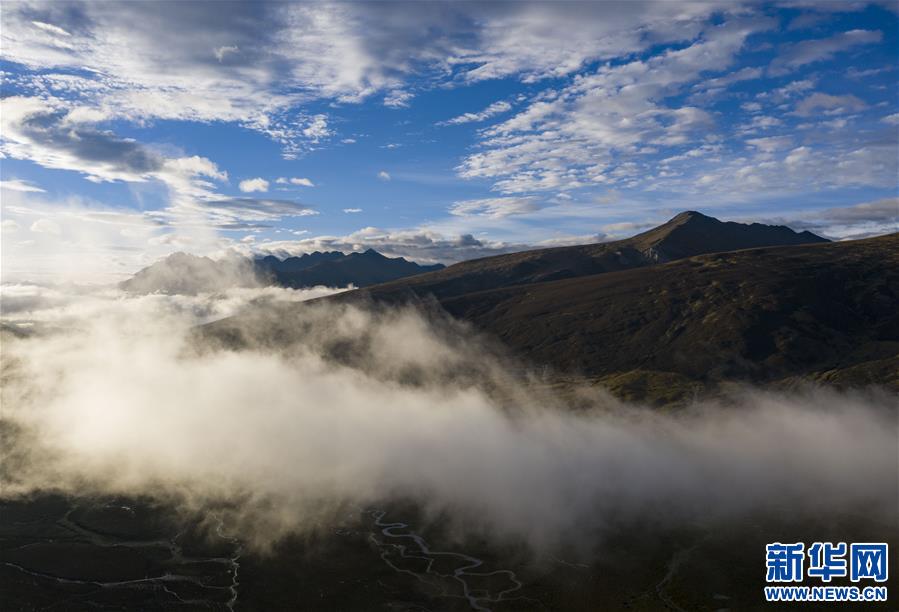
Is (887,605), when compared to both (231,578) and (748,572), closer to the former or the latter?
(748,572)

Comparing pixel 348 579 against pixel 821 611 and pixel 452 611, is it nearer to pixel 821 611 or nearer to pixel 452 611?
pixel 452 611

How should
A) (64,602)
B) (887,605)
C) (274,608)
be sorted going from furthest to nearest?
(64,602) → (274,608) → (887,605)

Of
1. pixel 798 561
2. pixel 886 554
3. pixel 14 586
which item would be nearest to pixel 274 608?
pixel 14 586

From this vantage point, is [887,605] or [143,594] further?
[143,594]

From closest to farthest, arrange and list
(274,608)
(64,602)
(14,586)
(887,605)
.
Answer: (887,605) → (274,608) → (64,602) → (14,586)

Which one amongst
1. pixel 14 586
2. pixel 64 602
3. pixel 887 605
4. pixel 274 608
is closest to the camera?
pixel 887 605

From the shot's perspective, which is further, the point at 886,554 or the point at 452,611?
the point at 886,554

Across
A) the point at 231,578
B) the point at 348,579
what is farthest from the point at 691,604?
the point at 231,578

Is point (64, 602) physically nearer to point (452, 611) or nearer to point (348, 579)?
point (348, 579)
